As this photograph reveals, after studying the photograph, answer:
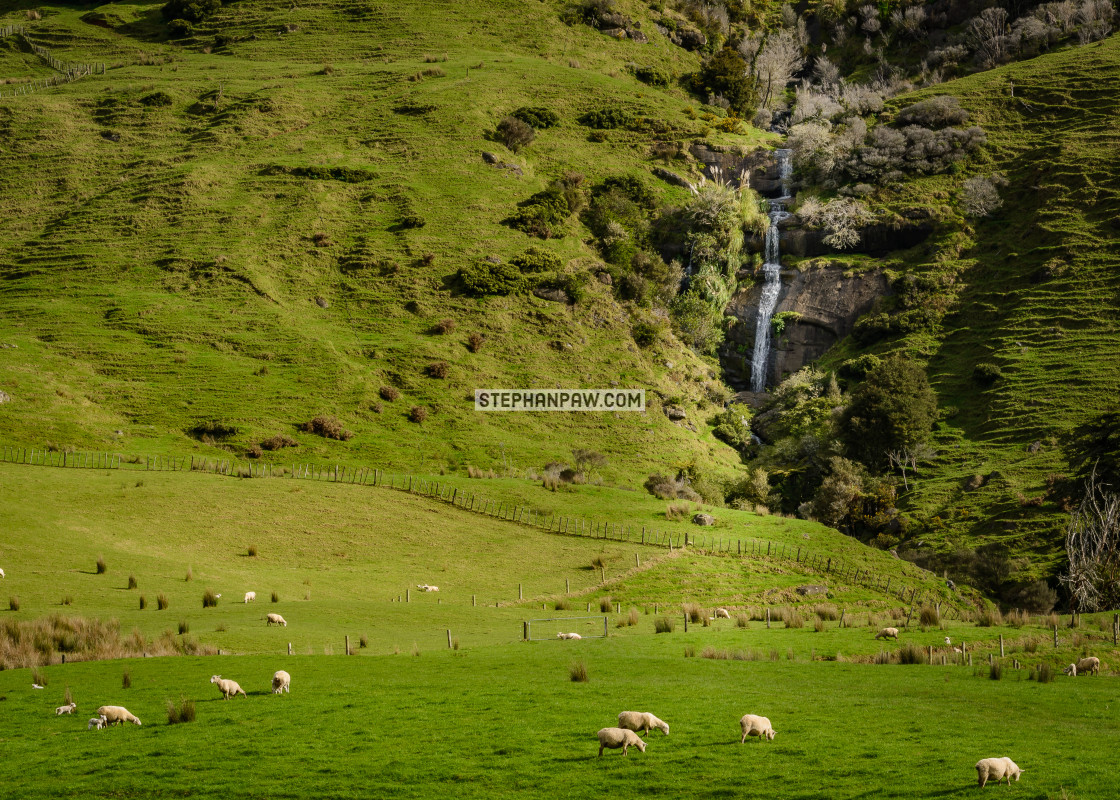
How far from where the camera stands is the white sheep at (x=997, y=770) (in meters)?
14.8

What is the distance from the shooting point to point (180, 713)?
805 inches

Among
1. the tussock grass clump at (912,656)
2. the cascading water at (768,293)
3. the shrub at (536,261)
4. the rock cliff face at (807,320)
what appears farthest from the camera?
the cascading water at (768,293)

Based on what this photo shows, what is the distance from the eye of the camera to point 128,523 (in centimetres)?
4862

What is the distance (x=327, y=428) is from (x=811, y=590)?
37858 mm

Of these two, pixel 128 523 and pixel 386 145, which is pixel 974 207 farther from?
pixel 128 523

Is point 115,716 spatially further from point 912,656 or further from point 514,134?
point 514,134

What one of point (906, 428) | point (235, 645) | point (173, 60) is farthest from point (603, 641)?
point (173, 60)

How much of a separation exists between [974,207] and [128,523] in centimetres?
9424

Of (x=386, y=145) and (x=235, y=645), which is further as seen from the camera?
(x=386, y=145)

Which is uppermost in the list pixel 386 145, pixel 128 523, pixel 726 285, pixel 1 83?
pixel 1 83

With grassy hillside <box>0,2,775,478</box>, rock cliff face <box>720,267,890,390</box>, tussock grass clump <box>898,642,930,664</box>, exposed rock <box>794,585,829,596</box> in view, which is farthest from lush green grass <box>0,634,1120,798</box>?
rock cliff face <box>720,267,890,390</box>

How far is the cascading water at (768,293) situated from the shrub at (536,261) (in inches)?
950

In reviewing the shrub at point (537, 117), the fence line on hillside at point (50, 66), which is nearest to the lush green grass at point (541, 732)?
the shrub at point (537, 117)

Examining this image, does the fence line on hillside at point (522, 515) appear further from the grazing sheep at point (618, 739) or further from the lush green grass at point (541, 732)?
the grazing sheep at point (618, 739)
